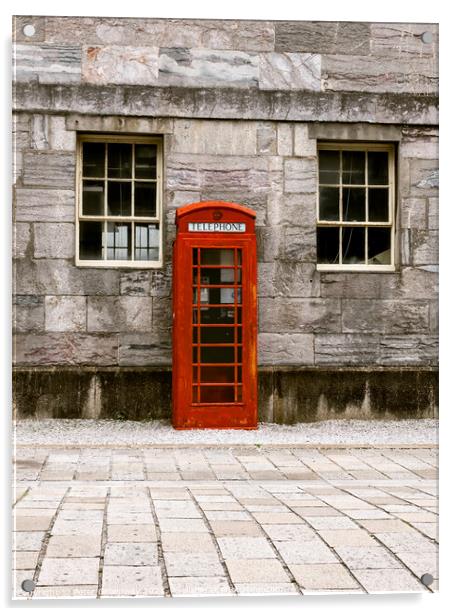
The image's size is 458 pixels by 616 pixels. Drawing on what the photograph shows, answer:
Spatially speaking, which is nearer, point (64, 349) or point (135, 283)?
point (64, 349)

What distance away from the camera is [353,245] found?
25.4 feet

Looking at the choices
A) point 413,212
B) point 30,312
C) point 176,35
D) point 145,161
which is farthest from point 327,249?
point 30,312

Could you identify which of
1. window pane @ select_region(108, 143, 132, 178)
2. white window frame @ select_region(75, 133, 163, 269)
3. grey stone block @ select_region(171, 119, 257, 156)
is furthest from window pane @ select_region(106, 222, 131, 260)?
grey stone block @ select_region(171, 119, 257, 156)

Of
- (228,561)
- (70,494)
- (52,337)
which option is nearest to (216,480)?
(70,494)

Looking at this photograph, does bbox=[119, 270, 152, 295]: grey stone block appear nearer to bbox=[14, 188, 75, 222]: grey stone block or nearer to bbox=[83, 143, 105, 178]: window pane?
bbox=[14, 188, 75, 222]: grey stone block

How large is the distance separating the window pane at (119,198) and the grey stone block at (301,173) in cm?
145

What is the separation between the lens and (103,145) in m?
7.47

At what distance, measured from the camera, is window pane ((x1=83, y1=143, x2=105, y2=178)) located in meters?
7.39

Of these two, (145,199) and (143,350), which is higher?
(145,199)

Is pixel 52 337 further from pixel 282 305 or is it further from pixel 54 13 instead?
pixel 54 13

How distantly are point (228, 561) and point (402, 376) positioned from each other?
14.7 ft

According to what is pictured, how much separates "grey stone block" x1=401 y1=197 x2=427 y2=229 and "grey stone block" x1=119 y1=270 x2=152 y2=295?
7.72ft

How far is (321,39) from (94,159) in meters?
2.24

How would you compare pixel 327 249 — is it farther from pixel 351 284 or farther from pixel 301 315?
pixel 301 315
